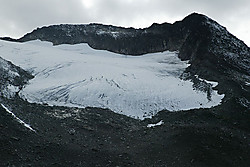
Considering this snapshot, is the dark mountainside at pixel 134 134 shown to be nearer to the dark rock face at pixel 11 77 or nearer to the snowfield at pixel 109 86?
the dark rock face at pixel 11 77

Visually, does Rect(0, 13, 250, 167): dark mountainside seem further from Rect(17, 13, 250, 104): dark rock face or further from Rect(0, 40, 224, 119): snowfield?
Rect(0, 40, 224, 119): snowfield

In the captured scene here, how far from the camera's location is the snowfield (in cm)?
2109

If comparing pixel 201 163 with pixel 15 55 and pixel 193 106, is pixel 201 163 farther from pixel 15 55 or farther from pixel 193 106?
pixel 15 55

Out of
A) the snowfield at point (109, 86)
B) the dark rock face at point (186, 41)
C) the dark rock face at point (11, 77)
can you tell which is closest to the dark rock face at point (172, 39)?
the dark rock face at point (186, 41)

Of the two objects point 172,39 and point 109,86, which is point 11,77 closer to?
point 109,86

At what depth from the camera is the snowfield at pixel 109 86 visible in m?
21.1

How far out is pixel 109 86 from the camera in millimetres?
24000

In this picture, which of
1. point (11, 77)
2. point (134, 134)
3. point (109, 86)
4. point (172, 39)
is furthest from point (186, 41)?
point (134, 134)

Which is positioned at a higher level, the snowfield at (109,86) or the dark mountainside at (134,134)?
the snowfield at (109,86)

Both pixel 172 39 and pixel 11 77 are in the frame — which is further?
pixel 172 39

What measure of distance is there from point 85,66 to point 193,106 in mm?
12824

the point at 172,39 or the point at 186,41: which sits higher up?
the point at 172,39

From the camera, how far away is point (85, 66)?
95.2 feet

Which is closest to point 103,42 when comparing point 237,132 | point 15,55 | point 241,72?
point 15,55
